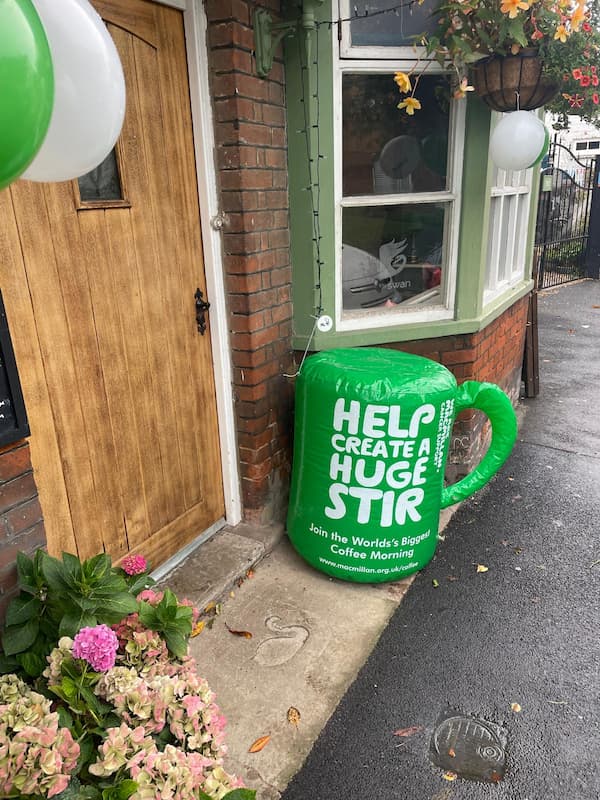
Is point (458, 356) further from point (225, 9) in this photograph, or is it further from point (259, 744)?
point (259, 744)

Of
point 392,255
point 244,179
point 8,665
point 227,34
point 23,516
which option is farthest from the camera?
point 392,255

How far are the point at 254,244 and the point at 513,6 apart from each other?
1359 mm

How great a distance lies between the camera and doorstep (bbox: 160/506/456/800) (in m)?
1.95

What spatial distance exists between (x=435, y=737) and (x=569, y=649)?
2.42 feet

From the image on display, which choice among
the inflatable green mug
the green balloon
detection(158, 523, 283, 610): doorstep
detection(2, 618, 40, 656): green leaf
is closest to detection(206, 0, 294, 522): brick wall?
detection(158, 523, 283, 610): doorstep

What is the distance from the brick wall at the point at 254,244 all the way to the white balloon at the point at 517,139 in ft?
3.41

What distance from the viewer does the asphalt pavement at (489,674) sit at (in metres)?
1.83

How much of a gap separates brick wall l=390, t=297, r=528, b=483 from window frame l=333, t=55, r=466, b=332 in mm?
151

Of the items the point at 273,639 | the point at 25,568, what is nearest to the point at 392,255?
the point at 273,639

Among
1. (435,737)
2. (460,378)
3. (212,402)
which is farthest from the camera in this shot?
(460,378)

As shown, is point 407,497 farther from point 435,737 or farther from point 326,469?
point 435,737

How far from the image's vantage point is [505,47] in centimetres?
258

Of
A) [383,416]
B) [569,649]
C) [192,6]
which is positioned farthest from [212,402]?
[569,649]

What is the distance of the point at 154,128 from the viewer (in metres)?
2.27
